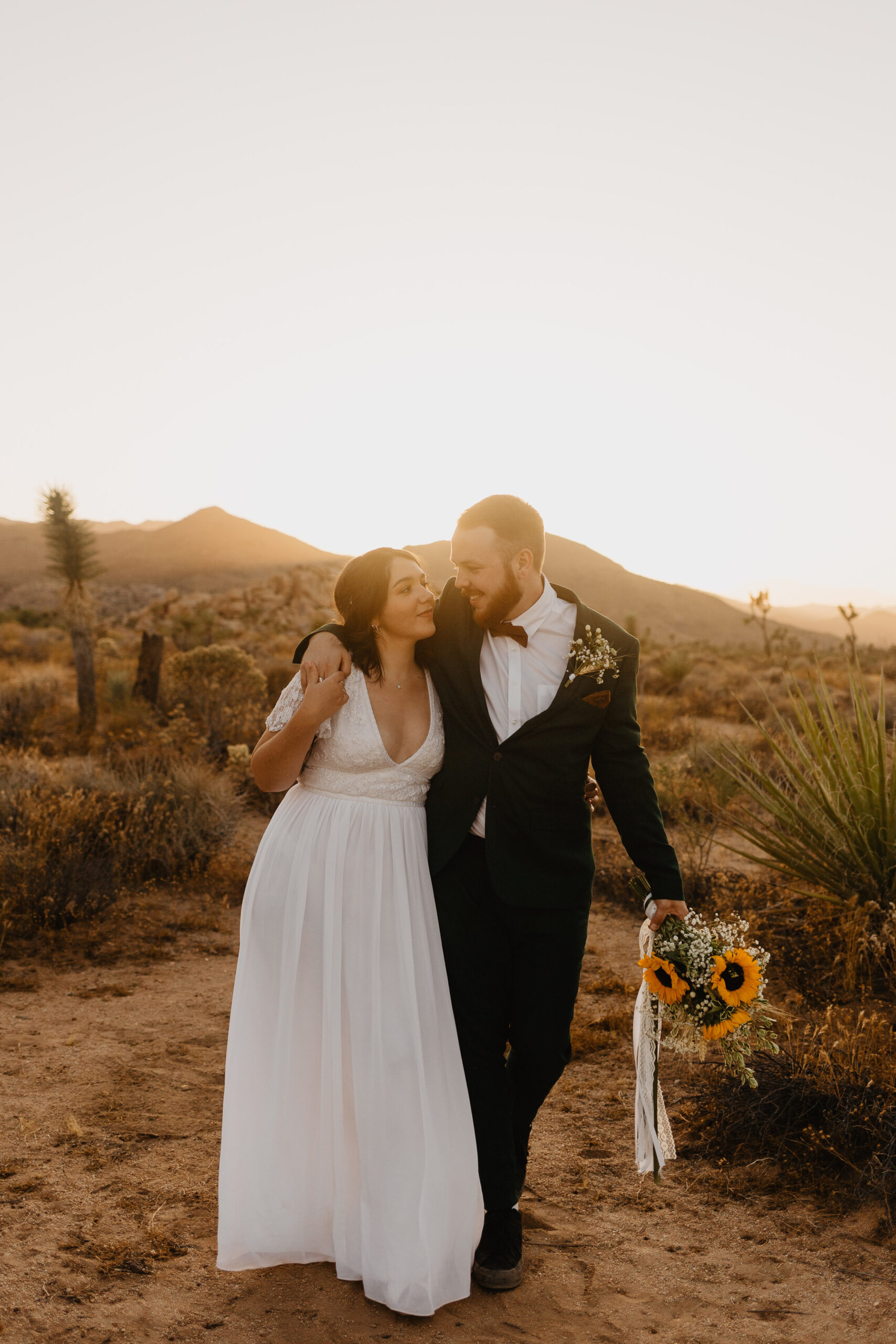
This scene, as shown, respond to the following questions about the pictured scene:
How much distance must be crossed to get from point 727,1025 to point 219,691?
32.3ft

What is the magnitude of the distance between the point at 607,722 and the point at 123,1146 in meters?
2.51


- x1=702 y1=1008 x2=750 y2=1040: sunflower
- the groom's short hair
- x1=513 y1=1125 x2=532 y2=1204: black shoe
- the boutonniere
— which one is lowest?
x1=513 y1=1125 x2=532 y2=1204: black shoe

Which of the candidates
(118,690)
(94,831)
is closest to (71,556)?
(118,690)

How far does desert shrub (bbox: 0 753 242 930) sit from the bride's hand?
13.2 feet

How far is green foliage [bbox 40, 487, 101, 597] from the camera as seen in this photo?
13.5 metres

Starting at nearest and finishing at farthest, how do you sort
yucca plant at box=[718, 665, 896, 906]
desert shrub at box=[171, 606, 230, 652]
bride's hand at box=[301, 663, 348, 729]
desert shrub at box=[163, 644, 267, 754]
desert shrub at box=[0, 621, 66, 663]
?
bride's hand at box=[301, 663, 348, 729] < yucca plant at box=[718, 665, 896, 906] < desert shrub at box=[163, 644, 267, 754] < desert shrub at box=[0, 621, 66, 663] < desert shrub at box=[171, 606, 230, 652]

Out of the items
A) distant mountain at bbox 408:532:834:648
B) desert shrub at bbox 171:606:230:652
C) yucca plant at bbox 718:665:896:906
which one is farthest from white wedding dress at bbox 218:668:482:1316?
distant mountain at bbox 408:532:834:648

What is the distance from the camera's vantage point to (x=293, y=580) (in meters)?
39.1

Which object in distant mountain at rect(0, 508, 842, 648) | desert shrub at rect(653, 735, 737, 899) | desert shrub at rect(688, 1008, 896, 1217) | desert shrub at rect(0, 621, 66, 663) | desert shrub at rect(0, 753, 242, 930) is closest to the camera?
desert shrub at rect(688, 1008, 896, 1217)

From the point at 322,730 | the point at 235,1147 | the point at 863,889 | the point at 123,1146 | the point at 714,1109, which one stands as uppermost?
the point at 322,730

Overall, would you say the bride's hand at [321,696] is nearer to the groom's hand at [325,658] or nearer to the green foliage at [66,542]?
the groom's hand at [325,658]

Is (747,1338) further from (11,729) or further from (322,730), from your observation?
(11,729)

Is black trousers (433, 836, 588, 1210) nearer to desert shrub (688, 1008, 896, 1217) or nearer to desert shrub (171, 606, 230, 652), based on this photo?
desert shrub (688, 1008, 896, 1217)

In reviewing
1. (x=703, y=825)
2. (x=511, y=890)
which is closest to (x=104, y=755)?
(x=703, y=825)
